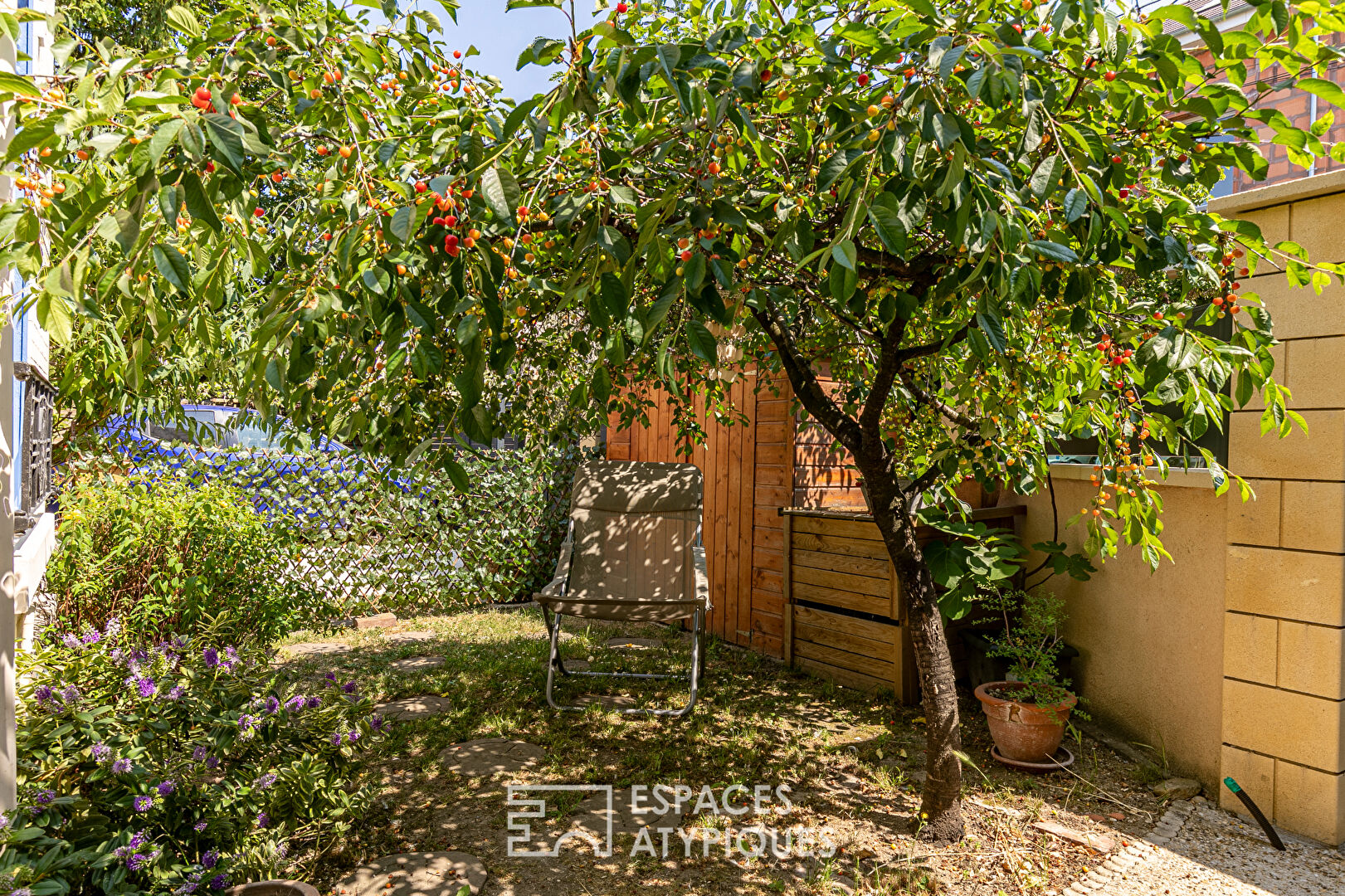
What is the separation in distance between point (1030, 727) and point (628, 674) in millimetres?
1880

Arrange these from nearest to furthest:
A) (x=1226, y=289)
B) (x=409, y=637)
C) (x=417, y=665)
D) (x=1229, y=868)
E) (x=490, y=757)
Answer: (x=1226, y=289) → (x=1229, y=868) → (x=490, y=757) → (x=417, y=665) → (x=409, y=637)

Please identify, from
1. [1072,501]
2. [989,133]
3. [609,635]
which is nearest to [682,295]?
[989,133]

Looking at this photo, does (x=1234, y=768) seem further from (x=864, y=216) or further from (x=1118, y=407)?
(x=864, y=216)

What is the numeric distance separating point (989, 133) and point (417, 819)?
103 inches

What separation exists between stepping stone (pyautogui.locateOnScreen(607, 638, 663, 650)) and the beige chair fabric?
0.61 meters

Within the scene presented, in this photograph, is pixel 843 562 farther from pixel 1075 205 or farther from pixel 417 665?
pixel 1075 205

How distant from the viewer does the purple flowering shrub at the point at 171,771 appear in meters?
1.69

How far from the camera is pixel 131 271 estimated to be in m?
0.99

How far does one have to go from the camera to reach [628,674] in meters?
4.02

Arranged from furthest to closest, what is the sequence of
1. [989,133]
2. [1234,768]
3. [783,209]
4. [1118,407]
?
[1234,768] → [1118,407] → [989,133] → [783,209]

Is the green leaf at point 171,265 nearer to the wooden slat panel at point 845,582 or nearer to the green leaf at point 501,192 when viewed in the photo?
→ the green leaf at point 501,192

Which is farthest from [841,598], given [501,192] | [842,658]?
[501,192]

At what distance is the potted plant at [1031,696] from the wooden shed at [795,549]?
1.83 ft
